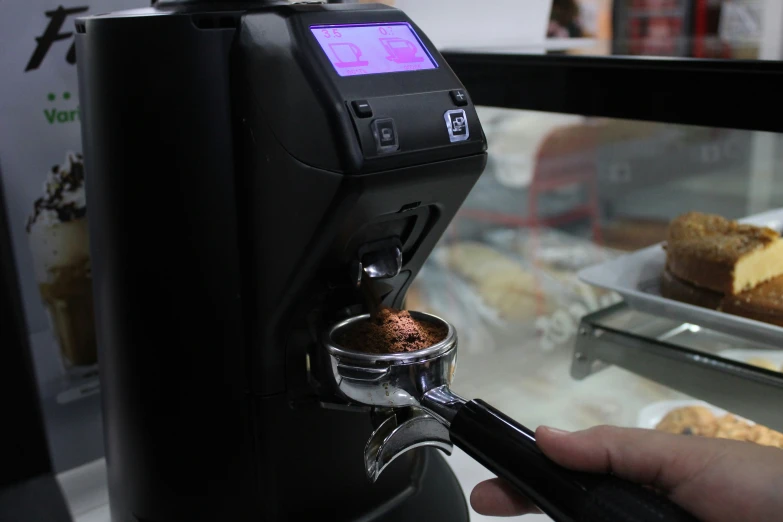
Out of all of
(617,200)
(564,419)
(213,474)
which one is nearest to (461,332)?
(564,419)

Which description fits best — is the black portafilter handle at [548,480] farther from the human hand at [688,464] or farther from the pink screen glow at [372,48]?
the pink screen glow at [372,48]

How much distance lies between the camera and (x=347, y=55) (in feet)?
1.36

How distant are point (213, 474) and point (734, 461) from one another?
320 millimetres

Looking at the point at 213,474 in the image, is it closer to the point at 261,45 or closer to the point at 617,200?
the point at 261,45

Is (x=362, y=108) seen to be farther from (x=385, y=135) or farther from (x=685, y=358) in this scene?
(x=685, y=358)

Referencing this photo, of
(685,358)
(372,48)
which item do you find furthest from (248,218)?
(685,358)

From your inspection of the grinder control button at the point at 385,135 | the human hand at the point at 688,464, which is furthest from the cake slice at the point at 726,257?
the grinder control button at the point at 385,135

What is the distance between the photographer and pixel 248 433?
493mm

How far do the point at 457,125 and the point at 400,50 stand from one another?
0.18ft

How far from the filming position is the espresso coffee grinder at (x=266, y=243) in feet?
1.33

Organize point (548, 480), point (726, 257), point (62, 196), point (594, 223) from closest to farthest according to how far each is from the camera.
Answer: point (548, 480) < point (62, 196) < point (726, 257) < point (594, 223)

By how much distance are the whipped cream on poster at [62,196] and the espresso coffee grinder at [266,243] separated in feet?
0.59

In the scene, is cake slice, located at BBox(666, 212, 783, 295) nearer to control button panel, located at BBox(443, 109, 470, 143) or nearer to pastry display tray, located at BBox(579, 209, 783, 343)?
pastry display tray, located at BBox(579, 209, 783, 343)

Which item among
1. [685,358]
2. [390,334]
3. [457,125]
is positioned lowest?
[685,358]
